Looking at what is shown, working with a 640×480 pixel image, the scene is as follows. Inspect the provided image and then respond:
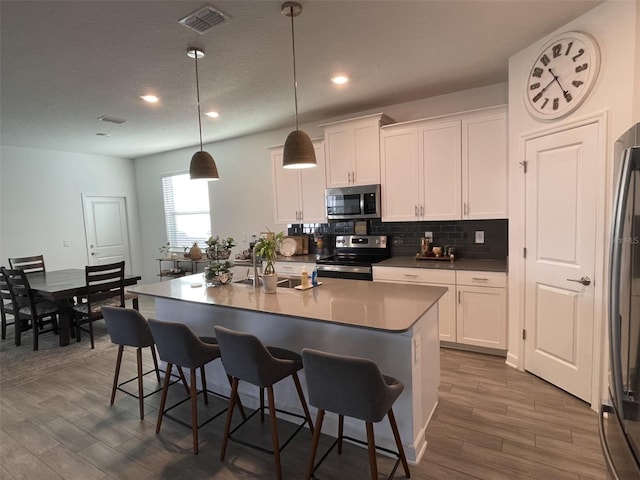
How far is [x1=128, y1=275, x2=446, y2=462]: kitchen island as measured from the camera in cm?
201

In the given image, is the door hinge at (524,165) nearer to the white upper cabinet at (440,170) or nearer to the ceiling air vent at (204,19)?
the white upper cabinet at (440,170)

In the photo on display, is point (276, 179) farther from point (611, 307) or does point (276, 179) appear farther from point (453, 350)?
point (611, 307)

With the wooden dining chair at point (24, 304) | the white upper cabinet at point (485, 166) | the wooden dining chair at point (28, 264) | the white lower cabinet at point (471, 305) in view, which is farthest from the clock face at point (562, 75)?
the wooden dining chair at point (28, 264)

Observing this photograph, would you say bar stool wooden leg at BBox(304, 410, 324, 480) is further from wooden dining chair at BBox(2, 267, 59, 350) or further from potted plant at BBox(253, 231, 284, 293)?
wooden dining chair at BBox(2, 267, 59, 350)

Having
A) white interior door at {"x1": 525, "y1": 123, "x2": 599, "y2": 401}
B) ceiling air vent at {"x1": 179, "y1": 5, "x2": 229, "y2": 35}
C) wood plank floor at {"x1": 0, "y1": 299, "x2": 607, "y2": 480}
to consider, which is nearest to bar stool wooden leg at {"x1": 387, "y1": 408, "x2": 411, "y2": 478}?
wood plank floor at {"x1": 0, "y1": 299, "x2": 607, "y2": 480}

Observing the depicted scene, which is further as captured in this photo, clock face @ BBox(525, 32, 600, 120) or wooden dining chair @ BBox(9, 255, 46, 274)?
wooden dining chair @ BBox(9, 255, 46, 274)

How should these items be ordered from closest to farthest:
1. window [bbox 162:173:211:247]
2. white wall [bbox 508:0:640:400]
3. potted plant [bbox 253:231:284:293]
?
white wall [bbox 508:0:640:400] < potted plant [bbox 253:231:284:293] < window [bbox 162:173:211:247]

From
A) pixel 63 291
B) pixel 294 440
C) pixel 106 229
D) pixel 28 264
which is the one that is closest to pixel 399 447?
pixel 294 440

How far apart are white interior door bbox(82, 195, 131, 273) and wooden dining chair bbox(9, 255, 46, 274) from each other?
3.65ft

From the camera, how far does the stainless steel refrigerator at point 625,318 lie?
108cm

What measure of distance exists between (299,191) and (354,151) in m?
1.00

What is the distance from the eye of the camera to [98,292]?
422 cm

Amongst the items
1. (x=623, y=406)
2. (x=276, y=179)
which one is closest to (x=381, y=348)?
(x=623, y=406)

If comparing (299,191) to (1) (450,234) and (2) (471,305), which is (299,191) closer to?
(1) (450,234)
